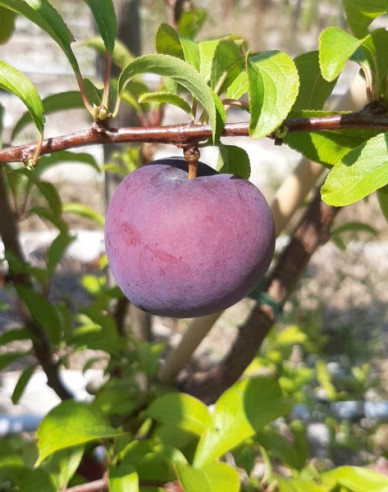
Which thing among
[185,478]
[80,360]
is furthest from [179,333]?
[185,478]

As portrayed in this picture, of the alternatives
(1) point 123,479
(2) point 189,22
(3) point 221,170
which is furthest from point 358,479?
(2) point 189,22

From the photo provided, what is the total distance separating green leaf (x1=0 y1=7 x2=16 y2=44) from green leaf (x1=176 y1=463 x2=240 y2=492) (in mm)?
542

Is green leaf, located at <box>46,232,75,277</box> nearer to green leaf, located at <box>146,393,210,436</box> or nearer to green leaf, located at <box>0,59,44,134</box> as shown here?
green leaf, located at <box>146,393,210,436</box>

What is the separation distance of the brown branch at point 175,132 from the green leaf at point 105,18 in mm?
67

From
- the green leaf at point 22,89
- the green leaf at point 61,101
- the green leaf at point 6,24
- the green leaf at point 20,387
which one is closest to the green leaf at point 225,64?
A: the green leaf at point 22,89

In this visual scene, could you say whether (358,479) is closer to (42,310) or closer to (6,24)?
(42,310)

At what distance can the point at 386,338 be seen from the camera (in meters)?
1.94

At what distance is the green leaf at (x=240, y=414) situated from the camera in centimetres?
57

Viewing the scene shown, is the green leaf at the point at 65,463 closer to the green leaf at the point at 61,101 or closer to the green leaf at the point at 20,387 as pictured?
the green leaf at the point at 20,387

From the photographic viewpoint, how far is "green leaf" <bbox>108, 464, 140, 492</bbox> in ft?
1.70

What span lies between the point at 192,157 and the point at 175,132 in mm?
23

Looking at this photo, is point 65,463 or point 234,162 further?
point 65,463

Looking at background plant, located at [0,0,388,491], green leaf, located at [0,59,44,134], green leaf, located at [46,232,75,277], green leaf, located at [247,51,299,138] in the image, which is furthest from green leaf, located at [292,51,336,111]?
green leaf, located at [46,232,75,277]

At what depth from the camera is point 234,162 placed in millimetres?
490
